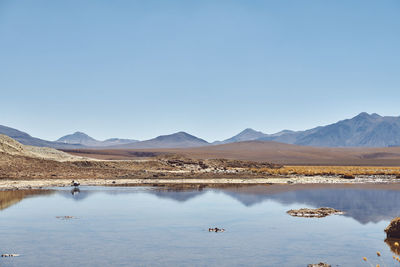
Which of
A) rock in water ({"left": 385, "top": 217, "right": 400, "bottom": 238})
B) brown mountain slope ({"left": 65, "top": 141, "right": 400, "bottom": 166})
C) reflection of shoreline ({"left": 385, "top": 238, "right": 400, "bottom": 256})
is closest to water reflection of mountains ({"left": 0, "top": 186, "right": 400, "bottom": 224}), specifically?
rock in water ({"left": 385, "top": 217, "right": 400, "bottom": 238})

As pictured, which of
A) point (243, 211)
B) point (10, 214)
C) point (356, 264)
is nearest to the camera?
point (356, 264)

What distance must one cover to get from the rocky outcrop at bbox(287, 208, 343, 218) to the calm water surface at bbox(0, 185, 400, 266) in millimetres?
533

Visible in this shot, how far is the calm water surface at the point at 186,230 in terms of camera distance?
41.3 ft

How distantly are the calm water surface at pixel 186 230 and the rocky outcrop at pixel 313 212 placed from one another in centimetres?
53

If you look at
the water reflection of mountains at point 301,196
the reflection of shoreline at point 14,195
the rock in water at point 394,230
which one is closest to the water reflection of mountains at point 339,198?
the water reflection of mountains at point 301,196

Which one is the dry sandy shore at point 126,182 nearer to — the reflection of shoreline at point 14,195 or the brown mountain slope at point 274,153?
the reflection of shoreline at point 14,195

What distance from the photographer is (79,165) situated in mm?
45281

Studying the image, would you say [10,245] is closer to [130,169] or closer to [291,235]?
[291,235]

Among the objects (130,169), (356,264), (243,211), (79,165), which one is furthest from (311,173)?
(356,264)

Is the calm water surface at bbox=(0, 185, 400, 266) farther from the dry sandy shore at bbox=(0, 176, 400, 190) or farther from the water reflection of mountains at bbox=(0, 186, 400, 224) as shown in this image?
the dry sandy shore at bbox=(0, 176, 400, 190)

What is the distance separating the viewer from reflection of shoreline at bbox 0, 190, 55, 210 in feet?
75.2

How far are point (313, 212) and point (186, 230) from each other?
21.3 ft

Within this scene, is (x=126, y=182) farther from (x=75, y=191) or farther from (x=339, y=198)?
(x=339, y=198)

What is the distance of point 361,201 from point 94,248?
16.3 metres
